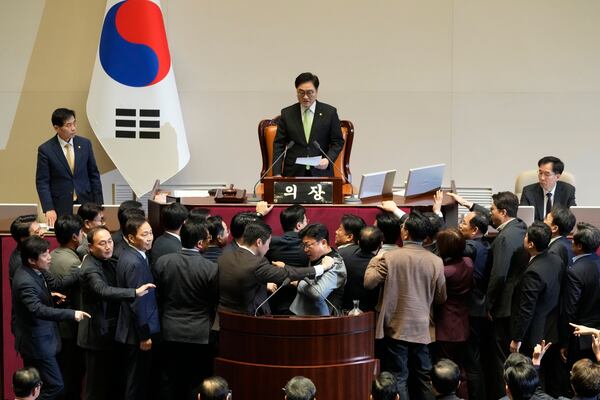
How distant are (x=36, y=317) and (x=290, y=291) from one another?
57.0 inches

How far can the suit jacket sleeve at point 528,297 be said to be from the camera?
580cm

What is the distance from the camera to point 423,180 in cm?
685

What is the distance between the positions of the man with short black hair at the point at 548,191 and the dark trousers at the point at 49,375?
3855mm

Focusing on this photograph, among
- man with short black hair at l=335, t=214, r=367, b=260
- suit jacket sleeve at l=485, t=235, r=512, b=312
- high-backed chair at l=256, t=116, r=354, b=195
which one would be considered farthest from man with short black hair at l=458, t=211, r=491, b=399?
high-backed chair at l=256, t=116, r=354, b=195

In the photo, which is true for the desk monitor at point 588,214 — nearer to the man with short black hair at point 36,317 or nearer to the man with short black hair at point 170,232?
the man with short black hair at point 170,232

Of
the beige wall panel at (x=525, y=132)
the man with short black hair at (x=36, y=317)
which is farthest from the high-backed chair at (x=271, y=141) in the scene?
the man with short black hair at (x=36, y=317)

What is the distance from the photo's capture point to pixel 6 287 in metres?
6.69

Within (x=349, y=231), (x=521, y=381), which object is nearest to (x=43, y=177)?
(x=349, y=231)

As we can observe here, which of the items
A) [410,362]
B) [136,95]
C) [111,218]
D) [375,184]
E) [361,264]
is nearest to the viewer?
[361,264]

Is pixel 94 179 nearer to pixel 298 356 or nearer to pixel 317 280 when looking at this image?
pixel 317 280

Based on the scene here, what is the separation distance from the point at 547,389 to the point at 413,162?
385cm

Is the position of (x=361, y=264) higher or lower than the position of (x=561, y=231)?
lower

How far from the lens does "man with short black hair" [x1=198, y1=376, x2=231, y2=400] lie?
174 inches

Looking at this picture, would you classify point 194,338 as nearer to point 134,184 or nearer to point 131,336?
point 131,336
